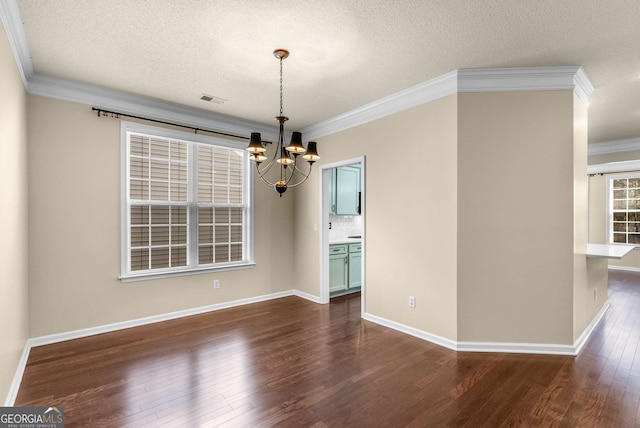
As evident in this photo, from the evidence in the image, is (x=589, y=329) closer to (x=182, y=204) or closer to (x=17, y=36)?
(x=182, y=204)

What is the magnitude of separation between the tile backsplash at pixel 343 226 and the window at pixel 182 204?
1712mm

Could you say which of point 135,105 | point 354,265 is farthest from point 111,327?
point 354,265

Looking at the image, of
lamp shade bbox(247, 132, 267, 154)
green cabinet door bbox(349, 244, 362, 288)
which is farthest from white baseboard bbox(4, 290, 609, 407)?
lamp shade bbox(247, 132, 267, 154)

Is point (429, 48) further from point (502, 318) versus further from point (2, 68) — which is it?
point (2, 68)

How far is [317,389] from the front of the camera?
251 centimetres

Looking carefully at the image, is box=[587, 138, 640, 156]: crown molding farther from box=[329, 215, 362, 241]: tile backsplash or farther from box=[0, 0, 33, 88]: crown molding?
box=[0, 0, 33, 88]: crown molding

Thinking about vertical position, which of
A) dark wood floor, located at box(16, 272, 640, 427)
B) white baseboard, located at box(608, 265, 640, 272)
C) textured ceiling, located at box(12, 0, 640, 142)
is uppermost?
textured ceiling, located at box(12, 0, 640, 142)

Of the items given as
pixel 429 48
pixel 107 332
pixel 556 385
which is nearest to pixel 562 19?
pixel 429 48

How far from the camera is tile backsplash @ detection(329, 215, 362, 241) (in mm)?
6078

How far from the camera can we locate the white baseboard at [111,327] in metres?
2.54

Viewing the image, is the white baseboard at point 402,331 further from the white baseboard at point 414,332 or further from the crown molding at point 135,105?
the crown molding at point 135,105

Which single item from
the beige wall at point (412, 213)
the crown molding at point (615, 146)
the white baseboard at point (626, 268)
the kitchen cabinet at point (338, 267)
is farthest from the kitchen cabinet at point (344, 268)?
the white baseboard at point (626, 268)

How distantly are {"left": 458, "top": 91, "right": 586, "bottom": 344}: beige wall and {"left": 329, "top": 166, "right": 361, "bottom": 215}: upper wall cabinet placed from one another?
2.66 metres

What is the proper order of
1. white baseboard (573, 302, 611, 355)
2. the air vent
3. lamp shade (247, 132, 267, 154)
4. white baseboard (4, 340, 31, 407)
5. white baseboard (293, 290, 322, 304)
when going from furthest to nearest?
white baseboard (293, 290, 322, 304) < the air vent < white baseboard (573, 302, 611, 355) < lamp shade (247, 132, 267, 154) < white baseboard (4, 340, 31, 407)
